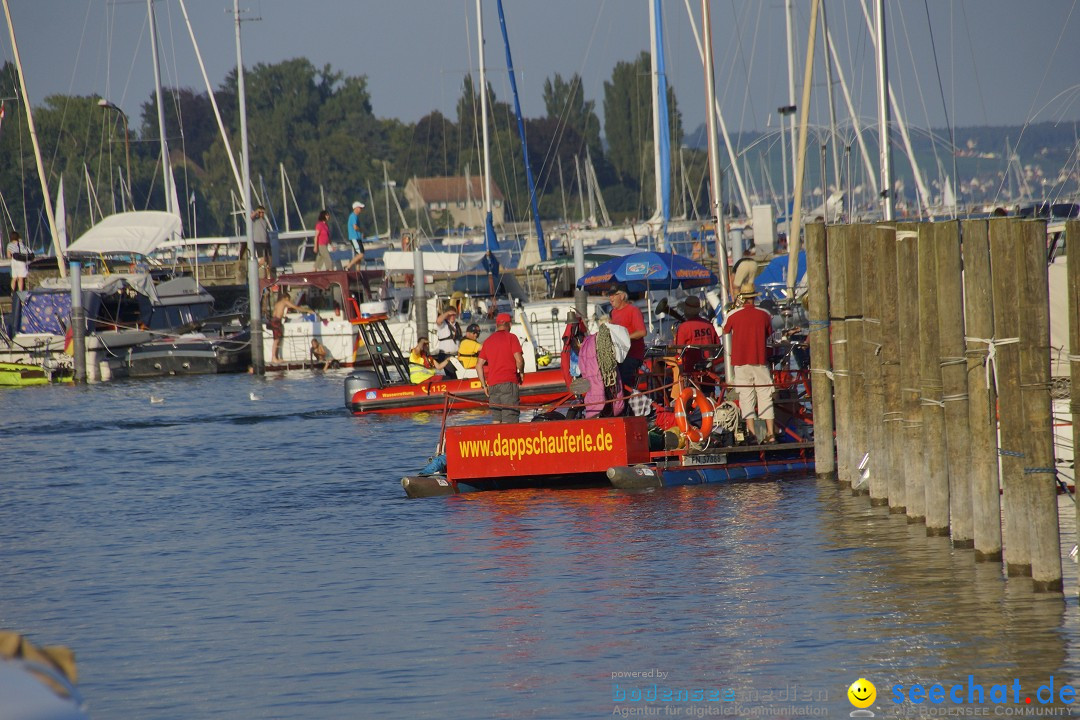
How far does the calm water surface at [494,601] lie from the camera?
30.4 feet

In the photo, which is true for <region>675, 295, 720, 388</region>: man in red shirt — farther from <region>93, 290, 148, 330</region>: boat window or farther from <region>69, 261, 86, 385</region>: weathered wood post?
<region>93, 290, 148, 330</region>: boat window

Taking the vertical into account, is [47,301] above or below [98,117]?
below

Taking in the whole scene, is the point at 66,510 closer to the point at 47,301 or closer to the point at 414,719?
the point at 414,719

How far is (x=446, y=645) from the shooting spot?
10.4 metres

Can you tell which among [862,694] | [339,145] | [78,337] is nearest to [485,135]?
[78,337]

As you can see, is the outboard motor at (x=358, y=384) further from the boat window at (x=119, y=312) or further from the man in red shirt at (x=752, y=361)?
the boat window at (x=119, y=312)

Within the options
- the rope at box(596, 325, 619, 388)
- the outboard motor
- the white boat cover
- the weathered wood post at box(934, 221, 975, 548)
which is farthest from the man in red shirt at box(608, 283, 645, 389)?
the white boat cover

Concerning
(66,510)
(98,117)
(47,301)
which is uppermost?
(98,117)

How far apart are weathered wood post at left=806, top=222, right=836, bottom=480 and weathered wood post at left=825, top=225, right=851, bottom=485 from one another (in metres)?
0.11

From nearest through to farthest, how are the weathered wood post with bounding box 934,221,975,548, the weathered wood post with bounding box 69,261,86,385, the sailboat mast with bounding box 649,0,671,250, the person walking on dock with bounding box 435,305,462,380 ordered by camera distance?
the weathered wood post with bounding box 934,221,975,548 < the person walking on dock with bounding box 435,305,462,380 < the sailboat mast with bounding box 649,0,671,250 < the weathered wood post with bounding box 69,261,86,385

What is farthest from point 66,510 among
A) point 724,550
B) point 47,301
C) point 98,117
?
point 98,117

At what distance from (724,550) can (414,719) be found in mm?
5206

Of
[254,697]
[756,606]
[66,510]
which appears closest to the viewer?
[254,697]

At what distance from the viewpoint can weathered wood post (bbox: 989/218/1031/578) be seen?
9.89 metres
